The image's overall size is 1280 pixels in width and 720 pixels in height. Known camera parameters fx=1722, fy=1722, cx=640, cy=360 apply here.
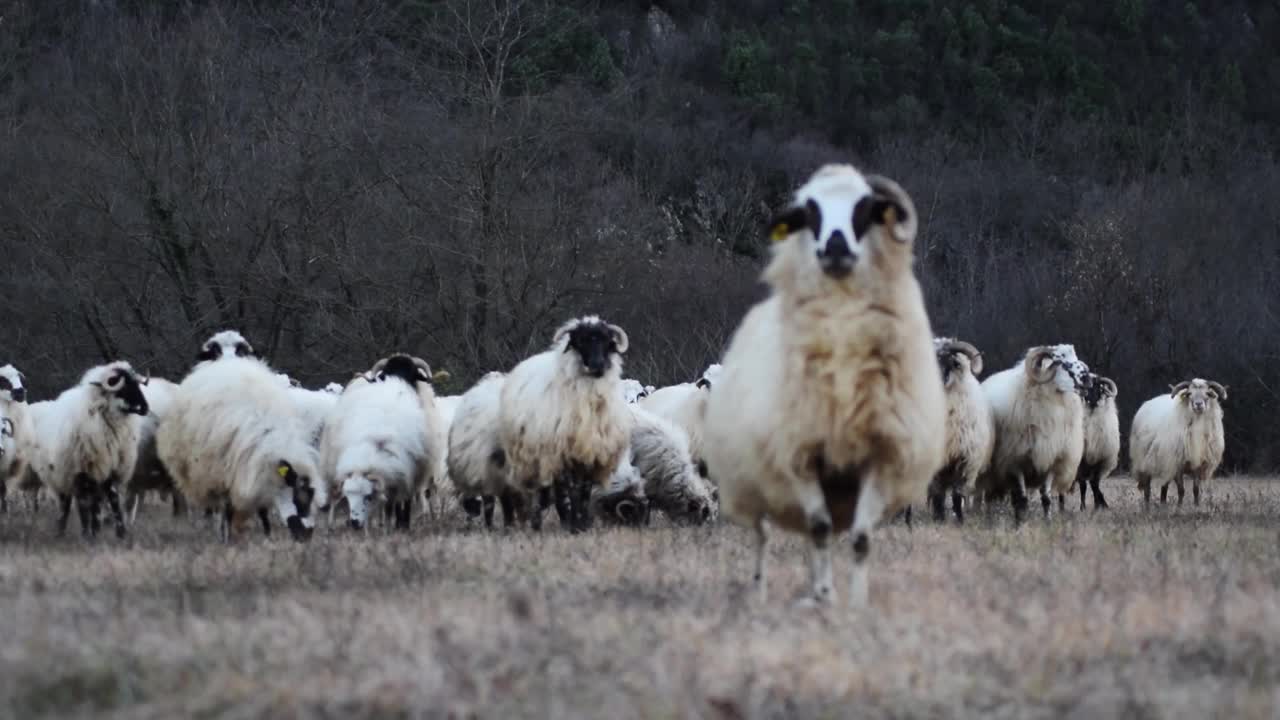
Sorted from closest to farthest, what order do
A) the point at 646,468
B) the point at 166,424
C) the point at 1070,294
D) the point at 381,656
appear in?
the point at 381,656 < the point at 166,424 < the point at 646,468 < the point at 1070,294

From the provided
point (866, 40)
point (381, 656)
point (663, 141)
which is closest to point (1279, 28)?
point (866, 40)

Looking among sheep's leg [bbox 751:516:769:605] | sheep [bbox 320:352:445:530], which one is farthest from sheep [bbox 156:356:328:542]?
sheep's leg [bbox 751:516:769:605]

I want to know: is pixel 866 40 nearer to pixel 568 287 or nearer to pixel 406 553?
pixel 568 287

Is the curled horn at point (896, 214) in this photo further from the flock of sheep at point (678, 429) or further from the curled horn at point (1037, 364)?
the curled horn at point (1037, 364)

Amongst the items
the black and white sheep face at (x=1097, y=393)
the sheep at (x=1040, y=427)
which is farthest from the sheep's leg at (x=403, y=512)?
the black and white sheep face at (x=1097, y=393)

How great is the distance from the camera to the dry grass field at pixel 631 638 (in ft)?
20.5

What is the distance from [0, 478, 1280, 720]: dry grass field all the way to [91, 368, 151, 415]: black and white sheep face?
184 inches

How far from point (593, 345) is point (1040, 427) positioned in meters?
Result: 5.34

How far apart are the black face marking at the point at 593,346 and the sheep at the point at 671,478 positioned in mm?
2539

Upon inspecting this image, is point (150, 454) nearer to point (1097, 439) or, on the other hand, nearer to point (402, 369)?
point (402, 369)

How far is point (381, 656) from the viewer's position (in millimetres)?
6859

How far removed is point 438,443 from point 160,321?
1770 cm

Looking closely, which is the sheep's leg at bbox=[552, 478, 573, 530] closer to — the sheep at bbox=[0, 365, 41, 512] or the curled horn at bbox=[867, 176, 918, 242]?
the curled horn at bbox=[867, 176, 918, 242]

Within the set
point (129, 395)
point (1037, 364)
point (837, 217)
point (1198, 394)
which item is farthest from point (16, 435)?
point (837, 217)
